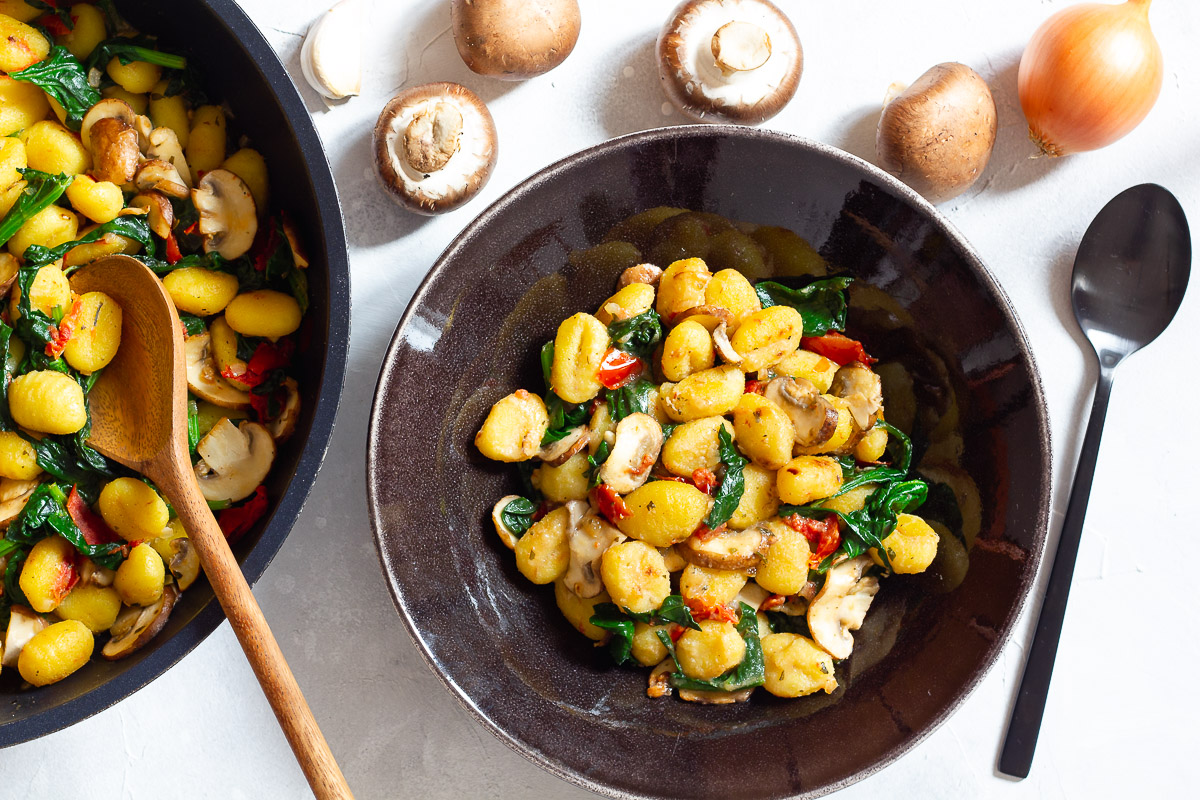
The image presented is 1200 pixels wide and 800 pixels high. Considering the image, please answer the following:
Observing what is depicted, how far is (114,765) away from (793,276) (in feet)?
4.63

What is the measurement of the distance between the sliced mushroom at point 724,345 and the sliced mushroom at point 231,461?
66cm

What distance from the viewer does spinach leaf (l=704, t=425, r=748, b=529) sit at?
118 cm

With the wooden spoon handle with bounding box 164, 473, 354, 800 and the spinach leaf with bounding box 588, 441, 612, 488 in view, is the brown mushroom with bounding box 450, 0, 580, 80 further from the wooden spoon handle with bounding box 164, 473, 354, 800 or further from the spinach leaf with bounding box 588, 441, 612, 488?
the wooden spoon handle with bounding box 164, 473, 354, 800

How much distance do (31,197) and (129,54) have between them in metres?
0.26

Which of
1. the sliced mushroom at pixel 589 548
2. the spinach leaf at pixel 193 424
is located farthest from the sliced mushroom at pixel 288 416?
the sliced mushroom at pixel 589 548

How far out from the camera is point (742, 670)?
47.1 inches

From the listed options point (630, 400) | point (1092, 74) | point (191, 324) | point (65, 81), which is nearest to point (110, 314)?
point (191, 324)

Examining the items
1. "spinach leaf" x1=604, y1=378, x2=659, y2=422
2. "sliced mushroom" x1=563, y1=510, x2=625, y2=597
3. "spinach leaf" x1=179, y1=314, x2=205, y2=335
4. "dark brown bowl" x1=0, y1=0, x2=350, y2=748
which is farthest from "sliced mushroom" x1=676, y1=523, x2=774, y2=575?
"spinach leaf" x1=179, y1=314, x2=205, y2=335

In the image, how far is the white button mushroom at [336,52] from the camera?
4.35 ft

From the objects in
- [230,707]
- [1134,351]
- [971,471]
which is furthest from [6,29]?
[1134,351]

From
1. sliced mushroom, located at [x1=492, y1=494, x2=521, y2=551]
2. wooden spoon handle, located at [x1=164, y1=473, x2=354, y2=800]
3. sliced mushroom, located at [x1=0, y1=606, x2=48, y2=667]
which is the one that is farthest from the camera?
sliced mushroom, located at [x1=492, y1=494, x2=521, y2=551]

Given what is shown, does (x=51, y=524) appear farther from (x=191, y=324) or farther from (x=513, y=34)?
(x=513, y=34)

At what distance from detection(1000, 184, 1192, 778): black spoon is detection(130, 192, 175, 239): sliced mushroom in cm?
148

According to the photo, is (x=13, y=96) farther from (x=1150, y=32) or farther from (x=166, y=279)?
(x=1150, y=32)
